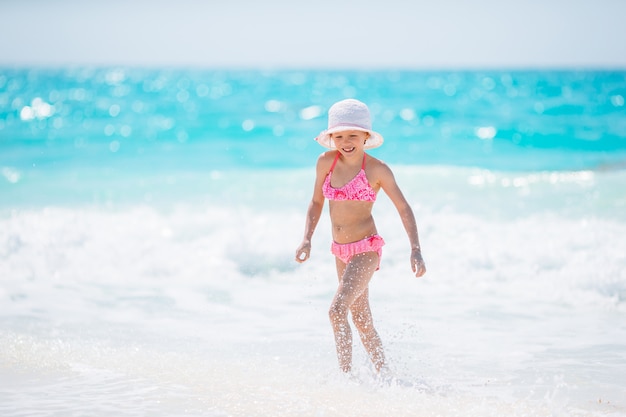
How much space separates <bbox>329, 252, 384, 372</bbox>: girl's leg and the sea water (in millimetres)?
148

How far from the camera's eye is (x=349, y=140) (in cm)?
400

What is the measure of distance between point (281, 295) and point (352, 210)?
2286 millimetres

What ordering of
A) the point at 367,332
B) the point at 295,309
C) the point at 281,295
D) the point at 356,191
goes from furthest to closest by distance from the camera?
the point at 281,295, the point at 295,309, the point at 367,332, the point at 356,191

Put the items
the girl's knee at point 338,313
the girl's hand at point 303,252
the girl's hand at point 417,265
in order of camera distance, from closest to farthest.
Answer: the girl's hand at point 417,265 < the girl's knee at point 338,313 < the girl's hand at point 303,252

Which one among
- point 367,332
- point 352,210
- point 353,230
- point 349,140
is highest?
point 349,140

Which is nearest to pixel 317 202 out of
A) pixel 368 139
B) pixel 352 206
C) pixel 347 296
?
pixel 352 206

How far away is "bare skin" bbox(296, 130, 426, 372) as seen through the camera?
13.0 feet

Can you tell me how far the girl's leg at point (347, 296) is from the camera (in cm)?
394

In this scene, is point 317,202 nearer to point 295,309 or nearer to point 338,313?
point 338,313

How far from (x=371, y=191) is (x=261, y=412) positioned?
126 centimetres

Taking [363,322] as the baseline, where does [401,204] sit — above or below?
above

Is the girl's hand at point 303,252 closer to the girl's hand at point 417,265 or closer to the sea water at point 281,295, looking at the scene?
the girl's hand at point 417,265

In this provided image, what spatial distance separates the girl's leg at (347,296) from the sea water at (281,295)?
→ 15 centimetres

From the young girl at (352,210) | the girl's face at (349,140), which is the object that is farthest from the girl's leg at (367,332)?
the girl's face at (349,140)
